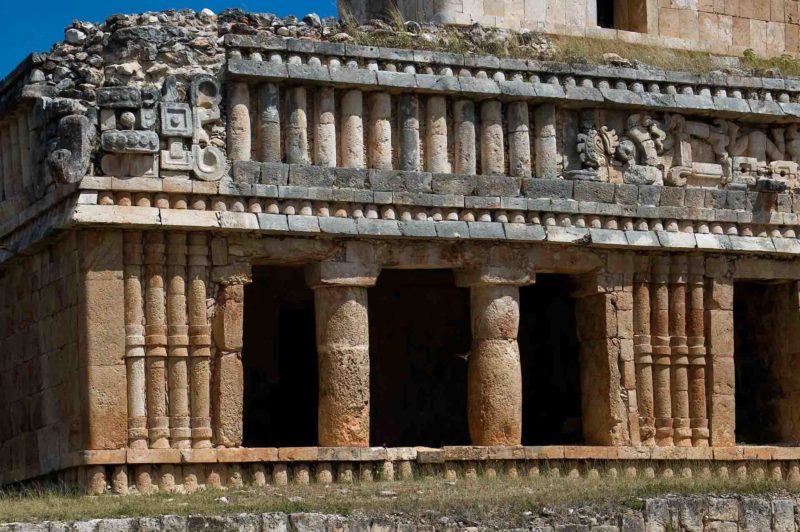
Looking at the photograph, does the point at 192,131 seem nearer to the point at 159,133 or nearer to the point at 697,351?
the point at 159,133

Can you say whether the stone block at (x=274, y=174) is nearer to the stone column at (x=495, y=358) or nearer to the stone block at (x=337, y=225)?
the stone block at (x=337, y=225)

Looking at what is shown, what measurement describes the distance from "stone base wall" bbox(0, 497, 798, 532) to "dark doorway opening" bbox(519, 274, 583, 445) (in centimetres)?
676

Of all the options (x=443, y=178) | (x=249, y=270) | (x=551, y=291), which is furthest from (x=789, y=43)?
(x=249, y=270)

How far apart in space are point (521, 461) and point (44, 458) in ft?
16.8

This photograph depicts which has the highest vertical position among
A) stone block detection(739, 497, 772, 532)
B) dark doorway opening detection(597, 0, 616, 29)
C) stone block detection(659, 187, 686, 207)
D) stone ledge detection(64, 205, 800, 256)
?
dark doorway opening detection(597, 0, 616, 29)

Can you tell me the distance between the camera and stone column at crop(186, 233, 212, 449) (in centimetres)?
2122

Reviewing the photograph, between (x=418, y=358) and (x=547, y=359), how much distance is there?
172 centimetres

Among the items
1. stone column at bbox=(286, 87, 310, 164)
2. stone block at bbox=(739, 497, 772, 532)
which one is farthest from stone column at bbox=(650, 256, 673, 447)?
stone column at bbox=(286, 87, 310, 164)

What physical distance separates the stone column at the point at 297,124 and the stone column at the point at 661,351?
4452mm

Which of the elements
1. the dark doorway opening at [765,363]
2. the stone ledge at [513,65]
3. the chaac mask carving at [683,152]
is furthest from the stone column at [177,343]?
the dark doorway opening at [765,363]

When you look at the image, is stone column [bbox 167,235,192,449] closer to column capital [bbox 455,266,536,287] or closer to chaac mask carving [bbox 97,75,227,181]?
chaac mask carving [bbox 97,75,227,181]

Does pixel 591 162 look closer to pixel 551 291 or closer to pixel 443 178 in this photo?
pixel 443 178

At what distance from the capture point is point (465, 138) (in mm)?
22938

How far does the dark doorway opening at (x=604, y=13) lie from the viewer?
2753cm
